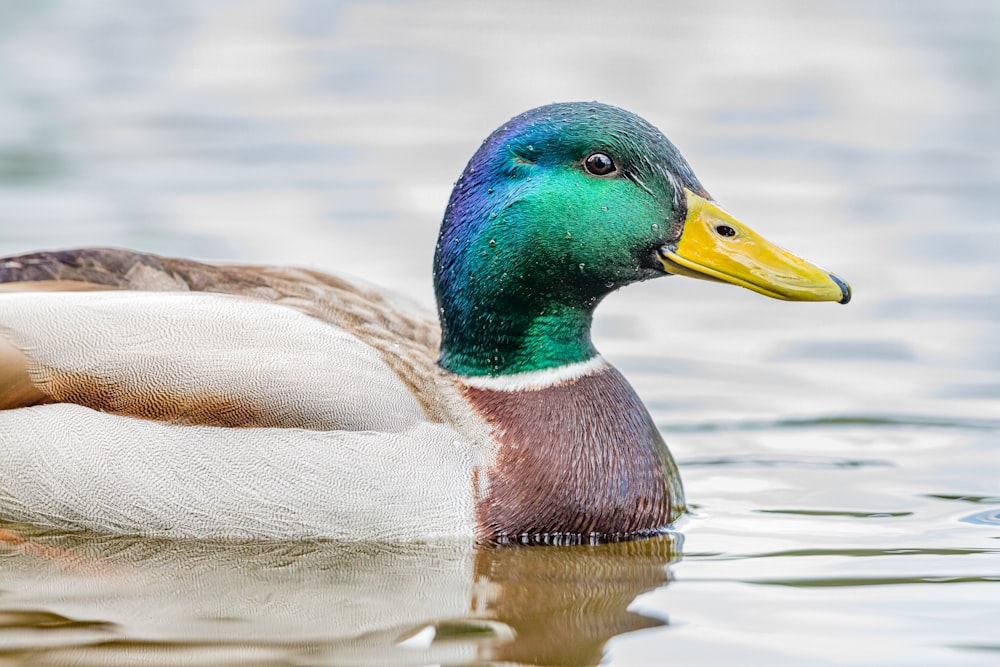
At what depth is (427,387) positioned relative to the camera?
7.39 metres

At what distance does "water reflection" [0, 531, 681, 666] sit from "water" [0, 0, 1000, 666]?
0.02m

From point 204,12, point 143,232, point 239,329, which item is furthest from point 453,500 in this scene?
point 204,12

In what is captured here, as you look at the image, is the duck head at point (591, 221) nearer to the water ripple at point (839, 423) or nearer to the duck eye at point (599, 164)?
the duck eye at point (599, 164)

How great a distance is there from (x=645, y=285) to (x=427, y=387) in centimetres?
362

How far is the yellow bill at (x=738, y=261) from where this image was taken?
710 centimetres

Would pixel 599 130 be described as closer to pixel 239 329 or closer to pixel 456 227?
pixel 456 227

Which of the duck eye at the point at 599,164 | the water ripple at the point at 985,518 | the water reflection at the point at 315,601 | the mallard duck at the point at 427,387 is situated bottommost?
the water reflection at the point at 315,601

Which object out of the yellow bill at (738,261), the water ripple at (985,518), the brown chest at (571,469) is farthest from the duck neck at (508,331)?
the water ripple at (985,518)

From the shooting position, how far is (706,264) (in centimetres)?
716

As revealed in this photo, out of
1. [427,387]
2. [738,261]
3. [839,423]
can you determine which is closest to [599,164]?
[738,261]

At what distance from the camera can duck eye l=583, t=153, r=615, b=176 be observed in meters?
7.16

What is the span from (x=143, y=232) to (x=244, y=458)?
4.68 meters

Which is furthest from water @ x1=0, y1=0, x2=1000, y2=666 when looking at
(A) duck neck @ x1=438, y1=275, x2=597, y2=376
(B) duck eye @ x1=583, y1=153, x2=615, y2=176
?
(B) duck eye @ x1=583, y1=153, x2=615, y2=176

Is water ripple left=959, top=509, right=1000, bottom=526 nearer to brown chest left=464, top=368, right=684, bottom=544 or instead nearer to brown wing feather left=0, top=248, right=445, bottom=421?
brown chest left=464, top=368, right=684, bottom=544
